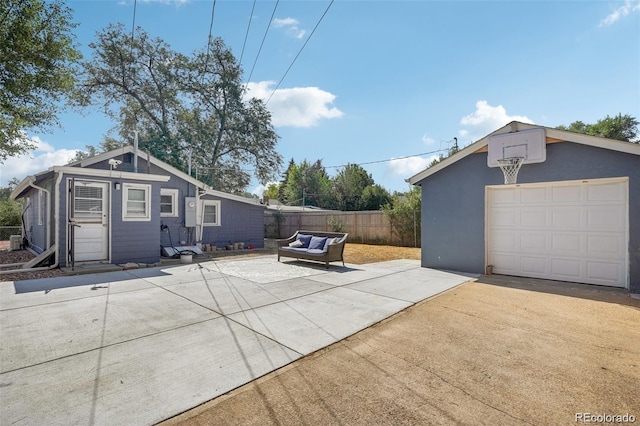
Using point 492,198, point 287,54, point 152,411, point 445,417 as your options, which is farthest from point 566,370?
point 287,54

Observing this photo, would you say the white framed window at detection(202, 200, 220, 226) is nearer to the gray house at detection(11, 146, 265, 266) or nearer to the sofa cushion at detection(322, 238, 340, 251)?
the gray house at detection(11, 146, 265, 266)

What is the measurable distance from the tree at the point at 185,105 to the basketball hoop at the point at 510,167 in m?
16.9

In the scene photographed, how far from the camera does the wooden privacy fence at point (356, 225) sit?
13984 mm

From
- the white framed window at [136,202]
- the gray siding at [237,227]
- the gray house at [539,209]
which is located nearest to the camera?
the gray house at [539,209]

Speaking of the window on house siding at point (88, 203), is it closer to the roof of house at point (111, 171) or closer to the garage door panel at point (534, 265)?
the roof of house at point (111, 171)

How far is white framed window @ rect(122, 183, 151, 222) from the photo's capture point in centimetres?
859

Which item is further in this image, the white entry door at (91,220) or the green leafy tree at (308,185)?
the green leafy tree at (308,185)

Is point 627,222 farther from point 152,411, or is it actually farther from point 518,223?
point 152,411

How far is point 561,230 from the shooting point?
6793 mm

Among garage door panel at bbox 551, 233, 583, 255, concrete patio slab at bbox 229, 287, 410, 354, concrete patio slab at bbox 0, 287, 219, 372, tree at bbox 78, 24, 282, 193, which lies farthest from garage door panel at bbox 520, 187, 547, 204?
tree at bbox 78, 24, 282, 193

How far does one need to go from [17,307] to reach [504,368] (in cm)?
655

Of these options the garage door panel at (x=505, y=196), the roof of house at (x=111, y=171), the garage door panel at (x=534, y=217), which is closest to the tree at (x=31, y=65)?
the roof of house at (x=111, y=171)

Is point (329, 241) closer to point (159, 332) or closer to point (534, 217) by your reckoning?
point (534, 217)

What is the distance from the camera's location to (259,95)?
23.4m
